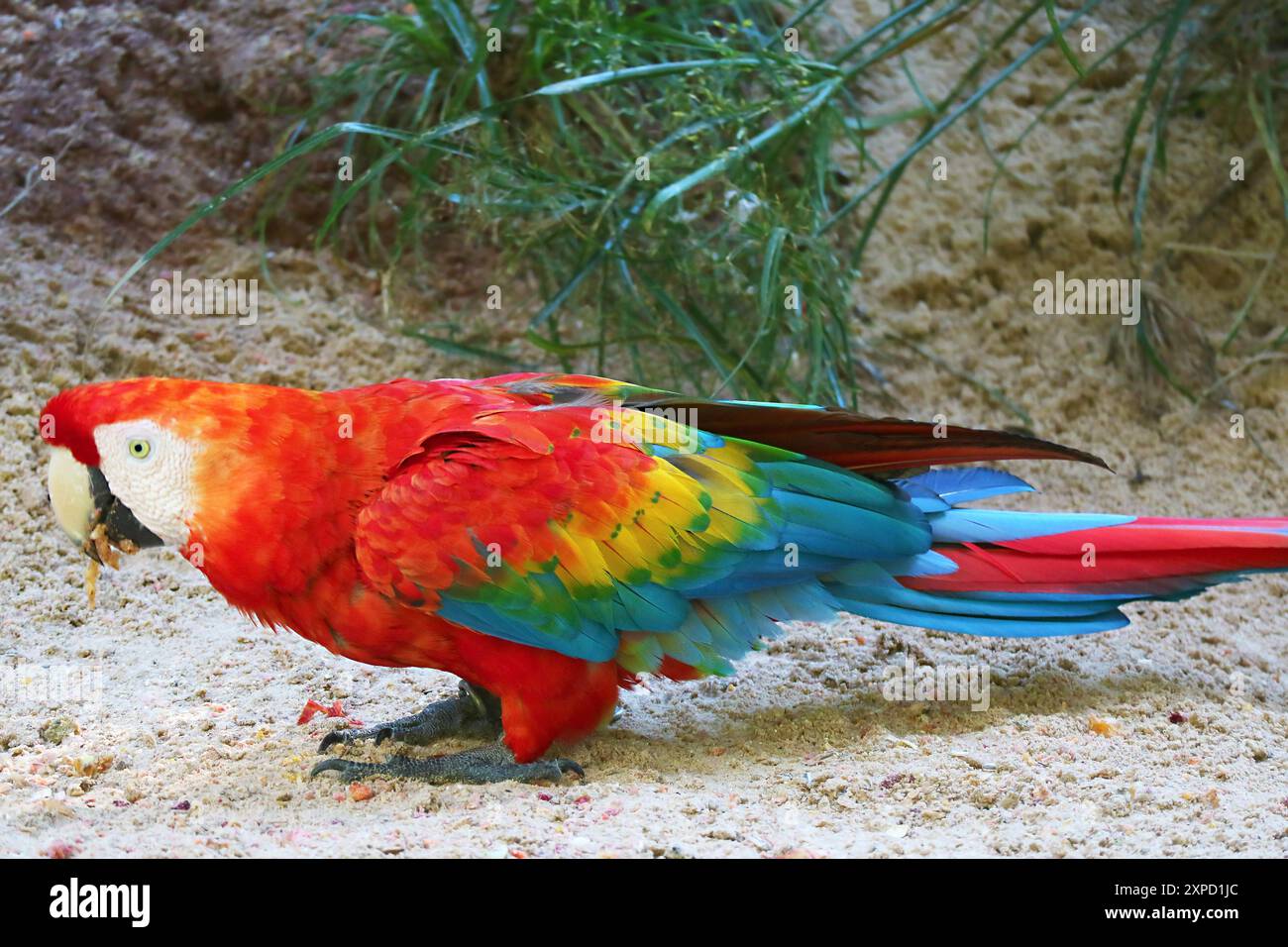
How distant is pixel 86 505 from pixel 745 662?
A: 1.30m

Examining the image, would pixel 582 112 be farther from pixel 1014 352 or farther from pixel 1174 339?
pixel 1174 339

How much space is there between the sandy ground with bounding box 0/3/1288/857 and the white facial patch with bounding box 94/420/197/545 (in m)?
0.45

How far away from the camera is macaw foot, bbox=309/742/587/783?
6.68 ft

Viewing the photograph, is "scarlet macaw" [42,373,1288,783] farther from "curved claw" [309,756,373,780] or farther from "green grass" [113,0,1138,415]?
"green grass" [113,0,1138,415]

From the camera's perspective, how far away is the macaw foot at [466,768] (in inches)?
80.2

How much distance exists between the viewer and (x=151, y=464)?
1.92m

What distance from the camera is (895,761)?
81.2 inches

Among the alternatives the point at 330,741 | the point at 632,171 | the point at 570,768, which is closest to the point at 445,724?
the point at 330,741
